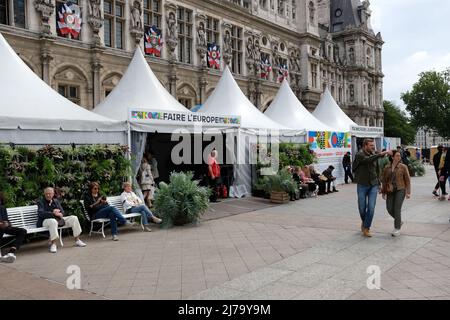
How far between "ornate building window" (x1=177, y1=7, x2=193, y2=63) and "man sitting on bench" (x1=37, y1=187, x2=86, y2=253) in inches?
736

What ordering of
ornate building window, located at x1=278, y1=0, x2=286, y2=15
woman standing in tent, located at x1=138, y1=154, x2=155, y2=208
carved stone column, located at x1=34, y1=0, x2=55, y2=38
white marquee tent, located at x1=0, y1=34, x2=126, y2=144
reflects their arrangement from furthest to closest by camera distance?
ornate building window, located at x1=278, y1=0, x2=286, y2=15 < carved stone column, located at x1=34, y1=0, x2=55, y2=38 < woman standing in tent, located at x1=138, y1=154, x2=155, y2=208 < white marquee tent, located at x1=0, y1=34, x2=126, y2=144

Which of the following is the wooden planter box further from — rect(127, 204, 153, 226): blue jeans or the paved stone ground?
rect(127, 204, 153, 226): blue jeans

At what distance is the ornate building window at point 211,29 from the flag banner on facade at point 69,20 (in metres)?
9.92

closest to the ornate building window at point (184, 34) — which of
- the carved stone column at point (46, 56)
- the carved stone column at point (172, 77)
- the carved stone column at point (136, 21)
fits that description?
the carved stone column at point (172, 77)

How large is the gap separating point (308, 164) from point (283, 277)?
12.9 m

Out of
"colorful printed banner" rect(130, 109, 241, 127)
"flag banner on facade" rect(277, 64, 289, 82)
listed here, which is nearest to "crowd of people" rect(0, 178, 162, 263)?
"colorful printed banner" rect(130, 109, 241, 127)

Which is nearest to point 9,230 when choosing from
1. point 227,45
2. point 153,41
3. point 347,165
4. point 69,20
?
point 69,20

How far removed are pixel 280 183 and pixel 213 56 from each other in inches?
593

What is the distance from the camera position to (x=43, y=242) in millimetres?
9227

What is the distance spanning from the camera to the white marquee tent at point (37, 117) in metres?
9.55

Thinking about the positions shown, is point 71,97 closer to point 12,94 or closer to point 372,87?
point 12,94

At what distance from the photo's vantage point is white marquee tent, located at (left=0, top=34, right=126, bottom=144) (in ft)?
31.3

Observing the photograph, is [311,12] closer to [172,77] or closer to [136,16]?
[172,77]
